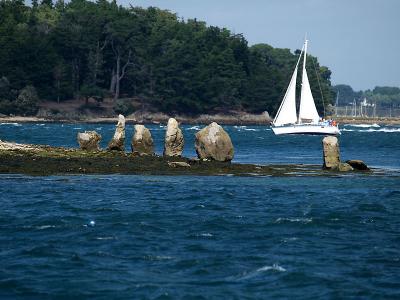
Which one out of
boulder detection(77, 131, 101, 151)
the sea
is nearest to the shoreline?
boulder detection(77, 131, 101, 151)

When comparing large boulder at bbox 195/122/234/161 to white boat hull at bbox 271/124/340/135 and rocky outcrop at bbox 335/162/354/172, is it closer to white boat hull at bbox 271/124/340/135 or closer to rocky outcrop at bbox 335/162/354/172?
rocky outcrop at bbox 335/162/354/172

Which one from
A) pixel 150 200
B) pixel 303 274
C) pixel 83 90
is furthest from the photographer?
pixel 83 90

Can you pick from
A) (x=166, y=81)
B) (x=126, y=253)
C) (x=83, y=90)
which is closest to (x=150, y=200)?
(x=126, y=253)

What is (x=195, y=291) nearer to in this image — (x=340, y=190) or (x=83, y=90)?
(x=340, y=190)

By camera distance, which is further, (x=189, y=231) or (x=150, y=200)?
(x=150, y=200)

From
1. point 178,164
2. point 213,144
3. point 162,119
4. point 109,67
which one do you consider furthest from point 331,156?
point 109,67

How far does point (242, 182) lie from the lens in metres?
42.8

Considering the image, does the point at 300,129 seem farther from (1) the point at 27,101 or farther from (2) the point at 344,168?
(1) the point at 27,101

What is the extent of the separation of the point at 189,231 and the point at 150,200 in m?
7.61

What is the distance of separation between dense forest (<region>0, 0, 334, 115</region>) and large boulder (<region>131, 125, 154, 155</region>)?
110 metres

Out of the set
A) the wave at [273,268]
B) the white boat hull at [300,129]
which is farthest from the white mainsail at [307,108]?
the wave at [273,268]

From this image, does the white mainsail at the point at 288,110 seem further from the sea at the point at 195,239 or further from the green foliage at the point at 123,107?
the sea at the point at 195,239

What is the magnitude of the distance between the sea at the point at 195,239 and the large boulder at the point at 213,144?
787cm

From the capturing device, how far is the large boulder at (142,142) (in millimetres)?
53250
